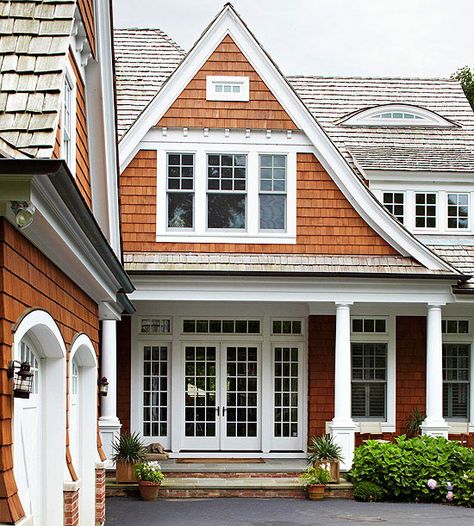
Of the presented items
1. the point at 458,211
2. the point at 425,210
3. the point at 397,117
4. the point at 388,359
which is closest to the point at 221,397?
the point at 388,359

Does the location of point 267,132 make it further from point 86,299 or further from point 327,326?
point 86,299

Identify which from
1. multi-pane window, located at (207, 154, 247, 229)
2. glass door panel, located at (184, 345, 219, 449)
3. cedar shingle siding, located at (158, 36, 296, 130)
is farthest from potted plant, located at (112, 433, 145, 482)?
cedar shingle siding, located at (158, 36, 296, 130)

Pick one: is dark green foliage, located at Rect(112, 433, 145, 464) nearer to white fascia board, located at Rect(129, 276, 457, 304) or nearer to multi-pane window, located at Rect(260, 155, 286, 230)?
white fascia board, located at Rect(129, 276, 457, 304)

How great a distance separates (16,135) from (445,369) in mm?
15007

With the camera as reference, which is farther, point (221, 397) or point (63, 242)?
point (221, 397)

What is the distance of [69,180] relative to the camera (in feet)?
19.3

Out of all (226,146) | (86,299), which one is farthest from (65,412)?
(226,146)

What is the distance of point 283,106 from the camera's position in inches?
704

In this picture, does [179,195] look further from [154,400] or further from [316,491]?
[316,491]

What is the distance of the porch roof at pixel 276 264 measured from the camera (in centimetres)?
1723

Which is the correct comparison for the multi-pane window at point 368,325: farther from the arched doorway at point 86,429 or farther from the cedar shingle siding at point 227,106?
the arched doorway at point 86,429

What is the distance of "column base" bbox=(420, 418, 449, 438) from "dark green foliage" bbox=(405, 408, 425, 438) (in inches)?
42.8

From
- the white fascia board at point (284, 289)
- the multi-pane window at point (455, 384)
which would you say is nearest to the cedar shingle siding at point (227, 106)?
the white fascia board at point (284, 289)

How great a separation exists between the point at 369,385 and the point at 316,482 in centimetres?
390
